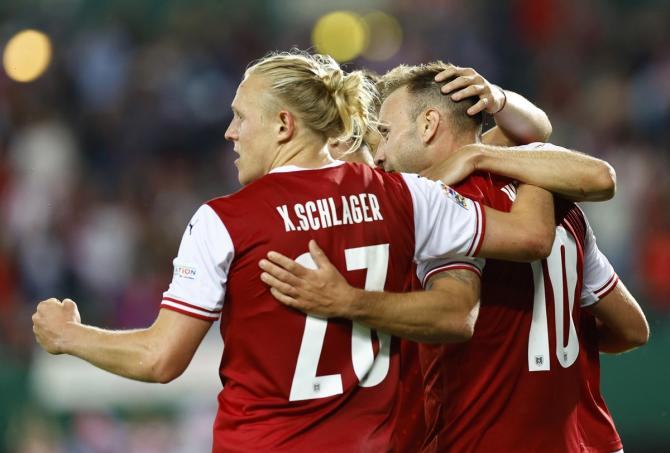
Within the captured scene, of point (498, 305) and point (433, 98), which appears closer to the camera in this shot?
point (498, 305)

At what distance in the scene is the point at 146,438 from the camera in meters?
9.20

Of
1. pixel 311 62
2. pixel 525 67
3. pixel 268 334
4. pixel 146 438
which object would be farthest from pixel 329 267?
pixel 525 67

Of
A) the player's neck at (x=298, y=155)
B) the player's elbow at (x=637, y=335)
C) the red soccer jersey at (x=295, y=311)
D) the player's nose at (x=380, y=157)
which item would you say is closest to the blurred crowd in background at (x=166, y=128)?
the player's elbow at (x=637, y=335)

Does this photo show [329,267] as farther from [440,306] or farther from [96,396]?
[96,396]

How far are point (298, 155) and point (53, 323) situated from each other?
0.96 m

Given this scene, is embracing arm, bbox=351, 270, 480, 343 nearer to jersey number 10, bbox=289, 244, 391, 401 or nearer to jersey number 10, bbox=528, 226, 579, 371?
jersey number 10, bbox=289, 244, 391, 401

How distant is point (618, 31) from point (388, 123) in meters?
9.21

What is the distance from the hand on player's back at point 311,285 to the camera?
3582 millimetres

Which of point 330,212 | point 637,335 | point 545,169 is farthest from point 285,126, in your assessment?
point 637,335

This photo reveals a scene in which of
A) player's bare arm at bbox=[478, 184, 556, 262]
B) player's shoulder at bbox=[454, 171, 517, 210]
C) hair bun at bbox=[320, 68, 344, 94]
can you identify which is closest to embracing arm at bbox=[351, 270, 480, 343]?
player's bare arm at bbox=[478, 184, 556, 262]

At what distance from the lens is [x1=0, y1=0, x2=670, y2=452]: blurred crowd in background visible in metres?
9.86

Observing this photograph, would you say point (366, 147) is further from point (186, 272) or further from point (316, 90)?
point (186, 272)

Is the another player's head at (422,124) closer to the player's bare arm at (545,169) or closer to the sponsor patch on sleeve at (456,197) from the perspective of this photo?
the player's bare arm at (545,169)

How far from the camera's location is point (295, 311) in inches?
145
